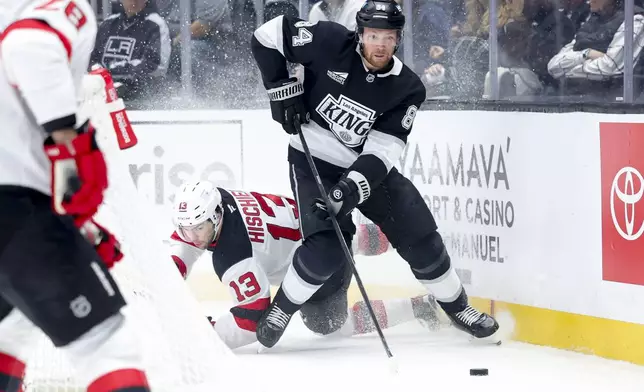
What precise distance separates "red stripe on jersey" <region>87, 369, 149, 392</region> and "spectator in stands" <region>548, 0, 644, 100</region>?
2839 mm

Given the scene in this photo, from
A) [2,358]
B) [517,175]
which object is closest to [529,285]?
[517,175]

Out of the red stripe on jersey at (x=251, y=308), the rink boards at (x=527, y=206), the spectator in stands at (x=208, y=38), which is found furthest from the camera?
the spectator in stands at (x=208, y=38)

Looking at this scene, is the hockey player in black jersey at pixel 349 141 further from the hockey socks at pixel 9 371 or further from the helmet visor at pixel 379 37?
the hockey socks at pixel 9 371

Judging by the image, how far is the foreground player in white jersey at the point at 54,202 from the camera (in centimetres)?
259

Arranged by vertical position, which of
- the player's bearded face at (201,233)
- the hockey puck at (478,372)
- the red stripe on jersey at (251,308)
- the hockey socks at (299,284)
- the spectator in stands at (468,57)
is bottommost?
the hockey puck at (478,372)

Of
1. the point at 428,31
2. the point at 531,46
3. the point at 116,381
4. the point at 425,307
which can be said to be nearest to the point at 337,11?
the point at 428,31

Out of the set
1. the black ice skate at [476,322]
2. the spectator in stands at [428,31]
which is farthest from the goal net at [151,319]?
the spectator in stands at [428,31]

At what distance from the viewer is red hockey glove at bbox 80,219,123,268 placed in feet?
9.32

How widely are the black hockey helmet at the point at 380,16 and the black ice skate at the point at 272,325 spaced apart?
45.2 inches

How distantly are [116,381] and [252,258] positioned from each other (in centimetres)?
254

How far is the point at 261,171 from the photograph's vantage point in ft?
21.9

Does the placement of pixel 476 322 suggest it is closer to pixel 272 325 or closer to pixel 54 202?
pixel 272 325

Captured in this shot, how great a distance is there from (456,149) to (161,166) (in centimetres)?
179

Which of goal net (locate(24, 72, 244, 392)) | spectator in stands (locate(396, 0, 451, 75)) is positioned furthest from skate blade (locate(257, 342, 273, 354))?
spectator in stands (locate(396, 0, 451, 75))
